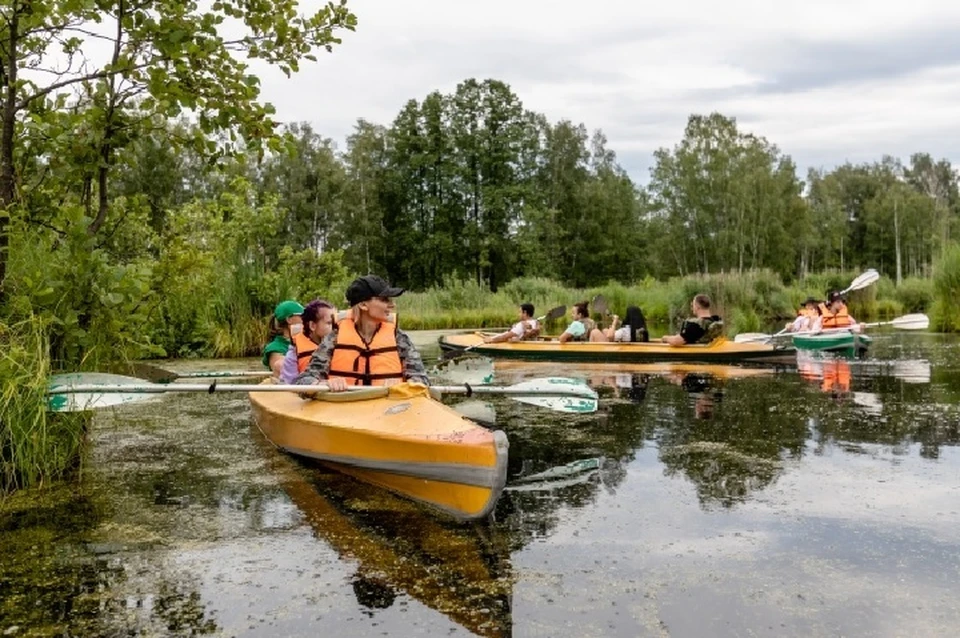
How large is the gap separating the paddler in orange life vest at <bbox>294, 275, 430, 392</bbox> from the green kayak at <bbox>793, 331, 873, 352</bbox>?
9.46 meters

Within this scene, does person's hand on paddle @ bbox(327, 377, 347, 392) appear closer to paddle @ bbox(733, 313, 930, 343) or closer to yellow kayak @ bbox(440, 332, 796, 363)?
yellow kayak @ bbox(440, 332, 796, 363)

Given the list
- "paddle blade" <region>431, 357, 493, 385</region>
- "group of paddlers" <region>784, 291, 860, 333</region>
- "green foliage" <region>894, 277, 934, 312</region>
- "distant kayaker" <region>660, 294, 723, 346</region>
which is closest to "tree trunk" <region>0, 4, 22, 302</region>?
"paddle blade" <region>431, 357, 493, 385</region>

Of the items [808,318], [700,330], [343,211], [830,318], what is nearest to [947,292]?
[808,318]

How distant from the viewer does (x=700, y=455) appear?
18.0 feet

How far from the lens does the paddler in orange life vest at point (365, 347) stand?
197 inches

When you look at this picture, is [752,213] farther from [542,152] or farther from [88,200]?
[88,200]

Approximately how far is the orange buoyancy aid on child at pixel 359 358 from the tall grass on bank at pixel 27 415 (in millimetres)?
1512

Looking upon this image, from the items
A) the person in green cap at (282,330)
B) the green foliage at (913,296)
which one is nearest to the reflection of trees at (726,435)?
the person in green cap at (282,330)

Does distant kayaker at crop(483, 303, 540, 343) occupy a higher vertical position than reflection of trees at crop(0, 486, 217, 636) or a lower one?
higher

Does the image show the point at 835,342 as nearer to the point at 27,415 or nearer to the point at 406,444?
the point at 406,444

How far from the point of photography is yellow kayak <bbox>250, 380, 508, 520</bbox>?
379cm

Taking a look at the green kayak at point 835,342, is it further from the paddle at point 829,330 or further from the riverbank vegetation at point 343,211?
the riverbank vegetation at point 343,211

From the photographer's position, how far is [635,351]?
11.5m

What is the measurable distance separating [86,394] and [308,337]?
1.69m
